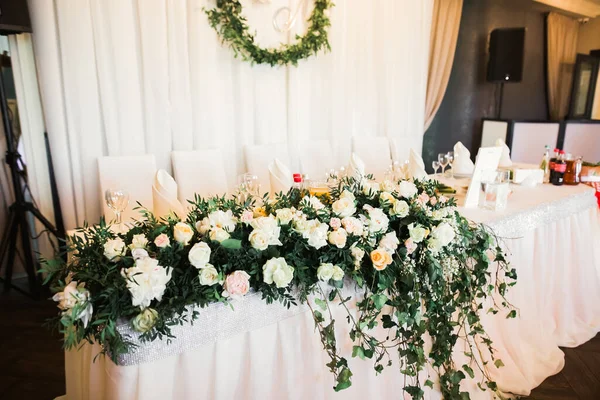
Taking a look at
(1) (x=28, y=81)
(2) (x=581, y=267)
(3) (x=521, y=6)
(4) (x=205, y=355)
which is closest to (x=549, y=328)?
(2) (x=581, y=267)

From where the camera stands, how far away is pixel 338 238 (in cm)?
116

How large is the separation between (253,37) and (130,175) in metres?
1.60

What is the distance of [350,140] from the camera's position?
452 cm

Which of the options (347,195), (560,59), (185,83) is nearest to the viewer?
(347,195)

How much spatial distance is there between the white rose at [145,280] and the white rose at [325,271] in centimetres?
41

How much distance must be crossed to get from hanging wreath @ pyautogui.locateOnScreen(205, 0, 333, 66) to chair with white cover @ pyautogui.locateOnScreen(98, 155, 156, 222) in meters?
1.27

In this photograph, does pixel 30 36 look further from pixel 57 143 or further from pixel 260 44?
pixel 260 44

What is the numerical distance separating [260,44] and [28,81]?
6.23 ft

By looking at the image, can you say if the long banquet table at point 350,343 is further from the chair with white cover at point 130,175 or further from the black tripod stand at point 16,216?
the black tripod stand at point 16,216

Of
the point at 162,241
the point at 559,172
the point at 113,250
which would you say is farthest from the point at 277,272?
the point at 559,172

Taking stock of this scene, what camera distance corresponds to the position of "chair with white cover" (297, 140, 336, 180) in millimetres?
3926

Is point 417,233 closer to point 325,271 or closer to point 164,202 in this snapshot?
point 325,271

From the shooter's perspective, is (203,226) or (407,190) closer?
(203,226)

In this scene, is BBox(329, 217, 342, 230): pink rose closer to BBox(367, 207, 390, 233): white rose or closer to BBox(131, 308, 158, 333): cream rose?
BBox(367, 207, 390, 233): white rose
